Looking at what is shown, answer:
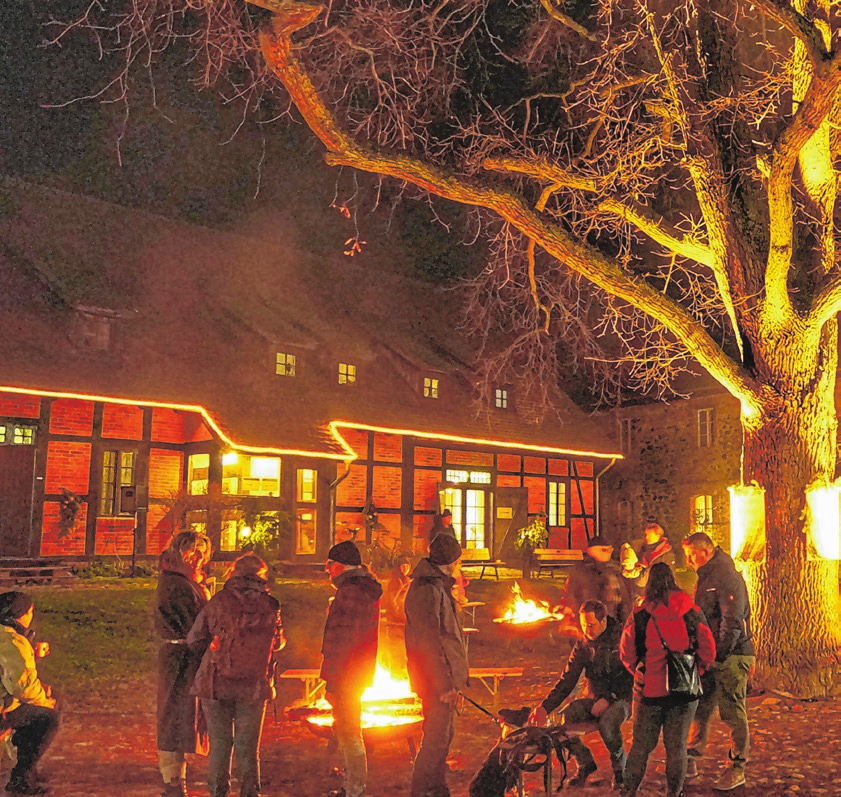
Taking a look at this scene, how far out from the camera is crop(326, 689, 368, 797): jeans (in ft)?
20.0

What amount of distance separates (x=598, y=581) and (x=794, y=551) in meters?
3.79

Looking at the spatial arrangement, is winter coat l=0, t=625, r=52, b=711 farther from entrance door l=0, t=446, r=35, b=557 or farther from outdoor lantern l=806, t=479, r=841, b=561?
entrance door l=0, t=446, r=35, b=557

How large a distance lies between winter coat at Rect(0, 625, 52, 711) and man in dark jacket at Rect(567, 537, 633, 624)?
3.92 meters

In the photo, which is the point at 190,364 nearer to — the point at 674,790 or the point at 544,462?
the point at 544,462

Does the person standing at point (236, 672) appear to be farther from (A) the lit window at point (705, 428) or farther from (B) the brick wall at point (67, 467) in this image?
(A) the lit window at point (705, 428)

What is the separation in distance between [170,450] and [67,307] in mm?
3653

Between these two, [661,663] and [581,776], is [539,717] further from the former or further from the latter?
[661,663]

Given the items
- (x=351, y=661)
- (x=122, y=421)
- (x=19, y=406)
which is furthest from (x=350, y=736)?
(x=122, y=421)

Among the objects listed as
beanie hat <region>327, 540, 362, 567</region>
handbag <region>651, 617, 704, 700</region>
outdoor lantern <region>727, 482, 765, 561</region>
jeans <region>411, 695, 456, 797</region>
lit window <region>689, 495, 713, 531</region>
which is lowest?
jeans <region>411, 695, 456, 797</region>

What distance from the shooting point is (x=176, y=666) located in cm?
608

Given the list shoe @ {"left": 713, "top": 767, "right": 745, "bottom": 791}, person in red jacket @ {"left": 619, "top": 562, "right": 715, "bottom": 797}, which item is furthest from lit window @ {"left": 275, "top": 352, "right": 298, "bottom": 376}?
person in red jacket @ {"left": 619, "top": 562, "right": 715, "bottom": 797}

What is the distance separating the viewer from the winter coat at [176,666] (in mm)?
6047

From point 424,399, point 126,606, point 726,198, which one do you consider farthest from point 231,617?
point 424,399

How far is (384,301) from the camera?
2611 cm
